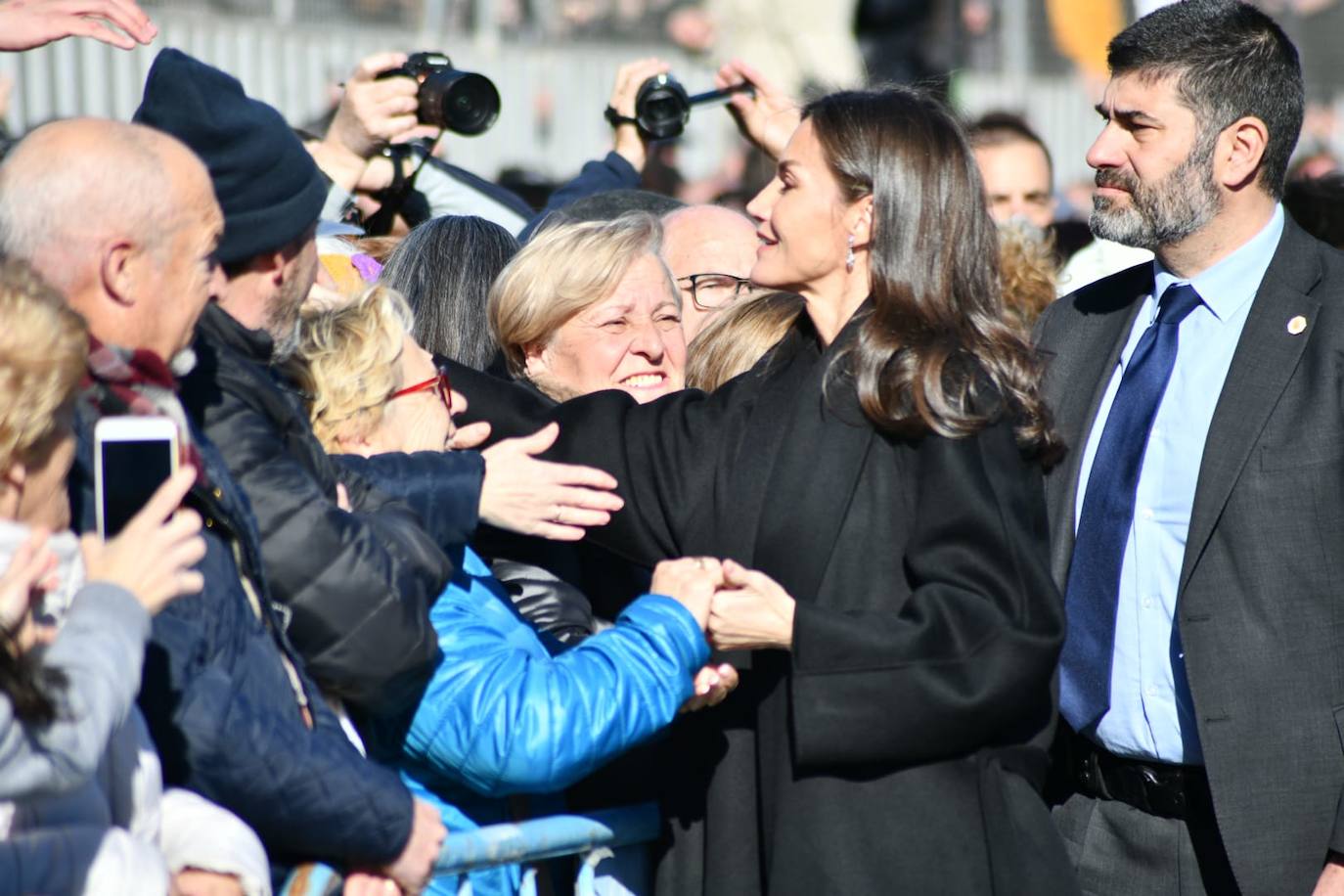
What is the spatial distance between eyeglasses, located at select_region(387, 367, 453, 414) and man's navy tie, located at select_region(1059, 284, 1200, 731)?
120 cm

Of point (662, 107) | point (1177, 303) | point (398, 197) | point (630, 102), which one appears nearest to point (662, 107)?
point (662, 107)

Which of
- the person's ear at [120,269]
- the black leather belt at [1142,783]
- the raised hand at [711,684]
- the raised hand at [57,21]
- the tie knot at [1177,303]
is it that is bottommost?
the black leather belt at [1142,783]

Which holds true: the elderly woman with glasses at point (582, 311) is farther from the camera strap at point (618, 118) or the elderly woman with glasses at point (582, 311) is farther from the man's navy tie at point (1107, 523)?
the camera strap at point (618, 118)

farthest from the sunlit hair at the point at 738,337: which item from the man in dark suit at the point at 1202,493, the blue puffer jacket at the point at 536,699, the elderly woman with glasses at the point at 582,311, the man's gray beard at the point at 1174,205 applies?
the blue puffer jacket at the point at 536,699

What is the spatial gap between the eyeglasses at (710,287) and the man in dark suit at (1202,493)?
1001 mm

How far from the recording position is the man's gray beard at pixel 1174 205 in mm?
3137

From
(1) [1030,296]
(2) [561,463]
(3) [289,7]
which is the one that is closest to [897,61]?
→ (3) [289,7]

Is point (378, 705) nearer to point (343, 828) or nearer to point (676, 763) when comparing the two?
point (343, 828)

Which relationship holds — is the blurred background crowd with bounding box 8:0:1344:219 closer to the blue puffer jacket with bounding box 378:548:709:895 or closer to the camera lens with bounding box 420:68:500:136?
the camera lens with bounding box 420:68:500:136

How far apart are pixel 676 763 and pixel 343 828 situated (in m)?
0.77

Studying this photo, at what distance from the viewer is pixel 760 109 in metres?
4.84

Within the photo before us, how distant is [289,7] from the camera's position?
8586 mm

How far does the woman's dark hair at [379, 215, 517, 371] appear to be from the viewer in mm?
3551

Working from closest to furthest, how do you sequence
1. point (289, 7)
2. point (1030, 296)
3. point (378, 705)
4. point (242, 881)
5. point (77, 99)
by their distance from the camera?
point (242, 881)
point (378, 705)
point (1030, 296)
point (77, 99)
point (289, 7)
